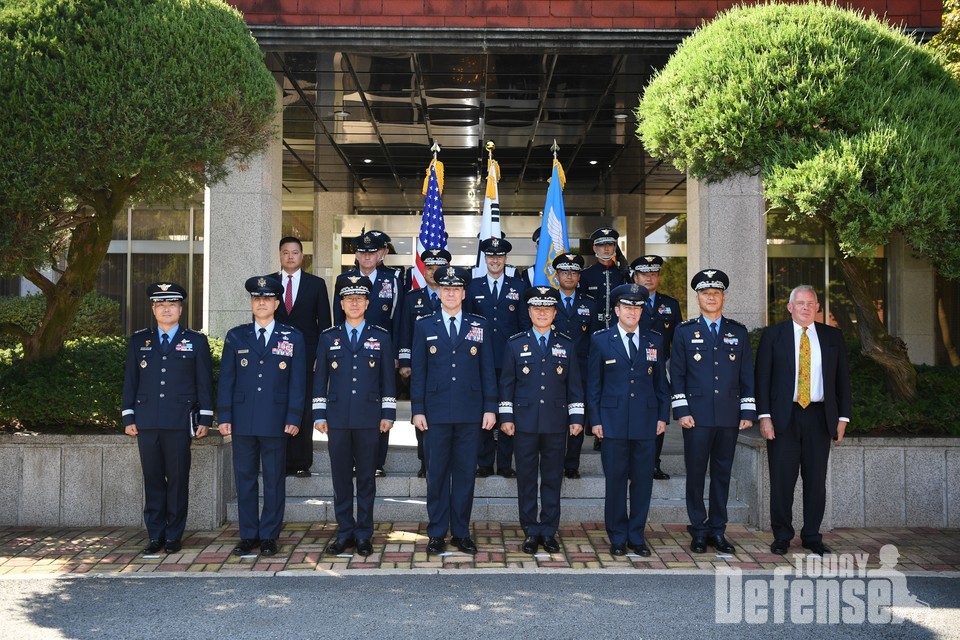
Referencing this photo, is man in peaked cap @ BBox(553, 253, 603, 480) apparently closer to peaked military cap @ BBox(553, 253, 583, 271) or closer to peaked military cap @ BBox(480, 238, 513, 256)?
peaked military cap @ BBox(553, 253, 583, 271)

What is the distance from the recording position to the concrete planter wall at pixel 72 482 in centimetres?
665

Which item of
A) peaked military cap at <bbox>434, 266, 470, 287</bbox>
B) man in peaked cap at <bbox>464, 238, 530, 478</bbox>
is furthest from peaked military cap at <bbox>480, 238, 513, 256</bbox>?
peaked military cap at <bbox>434, 266, 470, 287</bbox>

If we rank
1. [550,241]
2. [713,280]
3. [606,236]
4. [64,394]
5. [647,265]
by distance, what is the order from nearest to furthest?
1. [713,280]
2. [64,394]
3. [647,265]
4. [606,236]
5. [550,241]

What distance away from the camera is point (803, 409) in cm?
609

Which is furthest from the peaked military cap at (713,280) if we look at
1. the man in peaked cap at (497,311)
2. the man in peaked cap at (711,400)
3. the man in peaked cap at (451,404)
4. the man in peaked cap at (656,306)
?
the man in peaked cap at (451,404)

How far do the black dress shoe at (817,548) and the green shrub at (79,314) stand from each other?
9856 mm

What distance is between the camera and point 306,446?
7.25 meters

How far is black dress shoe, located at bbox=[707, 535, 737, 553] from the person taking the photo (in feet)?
19.5

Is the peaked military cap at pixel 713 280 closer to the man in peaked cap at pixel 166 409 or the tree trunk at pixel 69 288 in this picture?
the man in peaked cap at pixel 166 409

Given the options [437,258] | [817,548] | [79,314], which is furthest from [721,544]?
[79,314]

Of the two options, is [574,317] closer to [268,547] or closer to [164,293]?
[268,547]

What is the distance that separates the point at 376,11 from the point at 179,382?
5.04 metres

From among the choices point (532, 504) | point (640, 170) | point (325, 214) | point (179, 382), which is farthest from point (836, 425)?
point (325, 214)

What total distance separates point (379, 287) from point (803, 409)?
3587 millimetres
